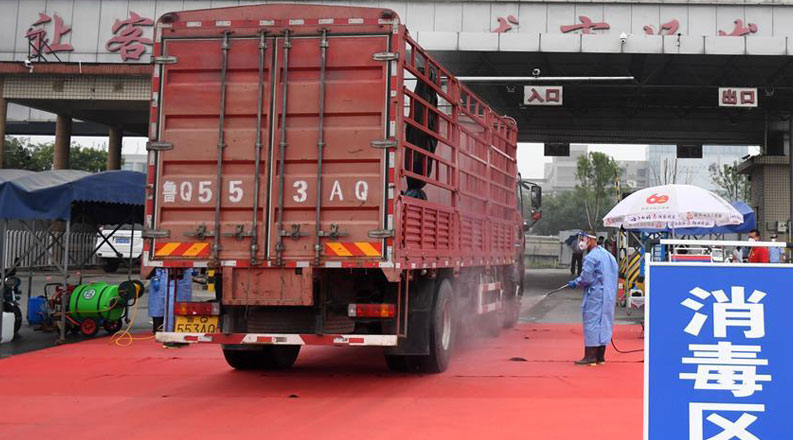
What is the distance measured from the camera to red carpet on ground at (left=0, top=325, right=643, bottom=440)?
5852 mm

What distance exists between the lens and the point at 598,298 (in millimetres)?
9195

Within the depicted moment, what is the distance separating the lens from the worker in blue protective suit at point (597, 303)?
30.1 ft

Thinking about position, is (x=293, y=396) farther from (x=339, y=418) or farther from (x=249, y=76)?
(x=249, y=76)

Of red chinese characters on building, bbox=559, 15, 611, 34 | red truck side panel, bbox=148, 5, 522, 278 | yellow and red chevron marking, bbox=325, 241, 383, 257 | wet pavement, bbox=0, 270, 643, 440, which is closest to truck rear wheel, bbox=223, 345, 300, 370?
wet pavement, bbox=0, 270, 643, 440

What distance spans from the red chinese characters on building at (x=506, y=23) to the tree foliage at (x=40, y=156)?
3141 centimetres

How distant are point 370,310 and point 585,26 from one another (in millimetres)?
16073

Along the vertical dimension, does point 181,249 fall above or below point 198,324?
above

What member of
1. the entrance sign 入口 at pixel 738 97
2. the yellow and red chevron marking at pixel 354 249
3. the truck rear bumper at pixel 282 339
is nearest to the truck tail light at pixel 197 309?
the truck rear bumper at pixel 282 339

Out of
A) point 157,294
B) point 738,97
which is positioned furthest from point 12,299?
point 738,97

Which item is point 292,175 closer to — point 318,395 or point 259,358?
point 318,395

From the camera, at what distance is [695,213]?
42.0 feet

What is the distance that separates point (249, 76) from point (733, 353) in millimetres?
5562

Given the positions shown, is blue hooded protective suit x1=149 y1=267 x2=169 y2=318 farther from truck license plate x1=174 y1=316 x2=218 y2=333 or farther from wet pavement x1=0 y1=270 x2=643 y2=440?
truck license plate x1=174 y1=316 x2=218 y2=333

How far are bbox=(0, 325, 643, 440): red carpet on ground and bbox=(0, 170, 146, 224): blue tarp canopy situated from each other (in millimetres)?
1991
